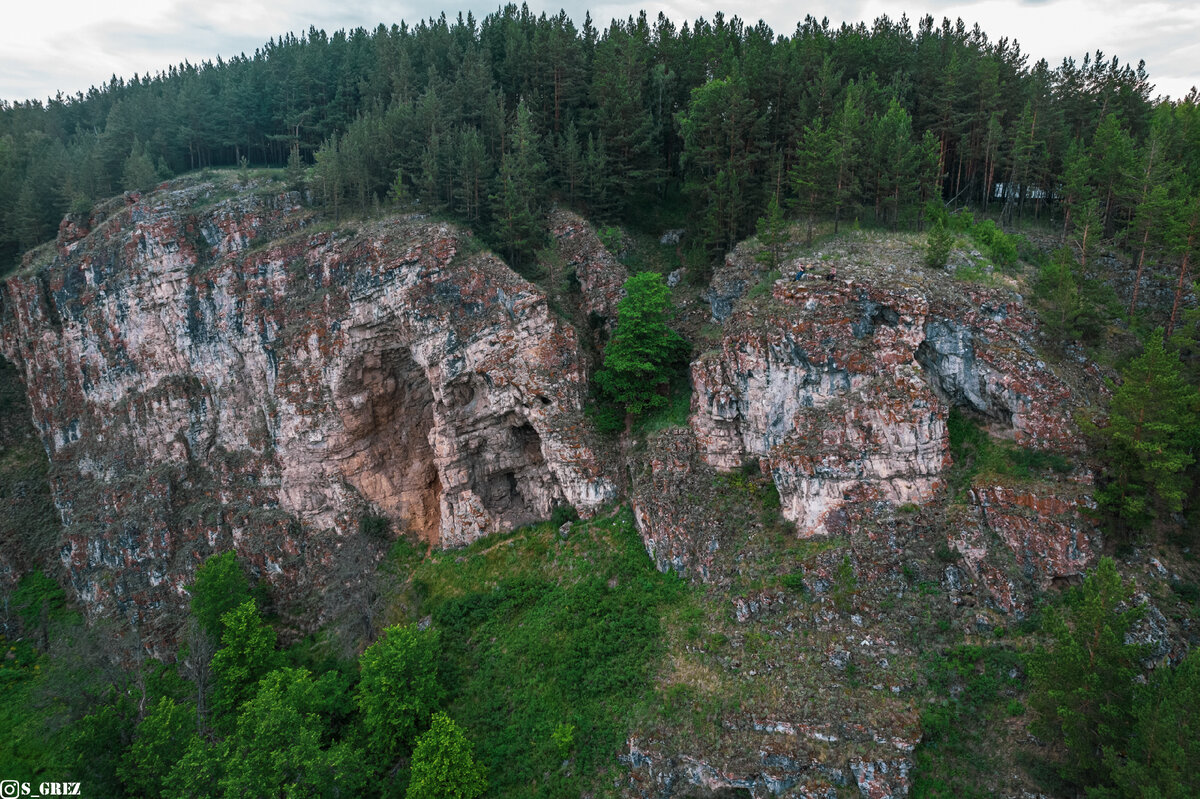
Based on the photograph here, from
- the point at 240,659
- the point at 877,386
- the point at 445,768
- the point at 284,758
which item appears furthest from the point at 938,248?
the point at 240,659

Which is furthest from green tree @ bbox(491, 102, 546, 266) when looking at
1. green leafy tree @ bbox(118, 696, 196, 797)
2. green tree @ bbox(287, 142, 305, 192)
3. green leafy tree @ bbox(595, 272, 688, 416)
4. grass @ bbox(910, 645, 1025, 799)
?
grass @ bbox(910, 645, 1025, 799)

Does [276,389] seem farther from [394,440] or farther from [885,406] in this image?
[885,406]

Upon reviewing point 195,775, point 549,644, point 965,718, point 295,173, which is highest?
point 295,173

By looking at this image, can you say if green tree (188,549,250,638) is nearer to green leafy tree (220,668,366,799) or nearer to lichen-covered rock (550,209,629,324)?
green leafy tree (220,668,366,799)

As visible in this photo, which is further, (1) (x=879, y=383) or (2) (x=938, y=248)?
(2) (x=938, y=248)

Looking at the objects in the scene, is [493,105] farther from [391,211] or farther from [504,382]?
[504,382]

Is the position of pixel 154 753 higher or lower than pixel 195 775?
lower
